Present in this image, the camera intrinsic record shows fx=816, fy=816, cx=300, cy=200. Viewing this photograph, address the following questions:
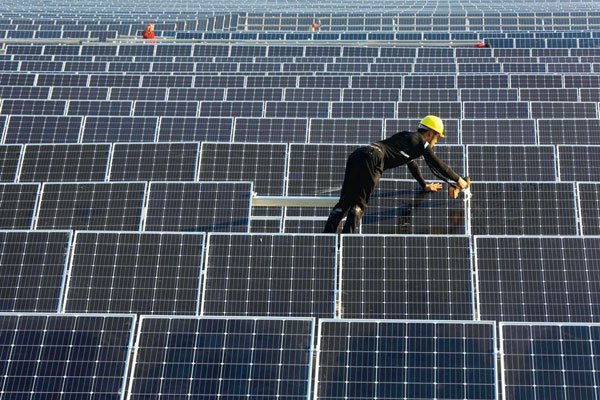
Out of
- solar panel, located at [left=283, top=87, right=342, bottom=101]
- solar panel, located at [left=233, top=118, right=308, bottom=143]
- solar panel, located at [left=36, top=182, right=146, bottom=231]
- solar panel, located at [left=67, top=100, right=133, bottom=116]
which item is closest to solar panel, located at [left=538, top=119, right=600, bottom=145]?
solar panel, located at [left=233, top=118, right=308, bottom=143]

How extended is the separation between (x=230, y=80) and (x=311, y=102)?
234 inches

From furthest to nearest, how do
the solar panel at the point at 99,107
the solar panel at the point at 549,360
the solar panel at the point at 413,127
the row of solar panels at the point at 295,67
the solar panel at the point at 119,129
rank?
the row of solar panels at the point at 295,67 < the solar panel at the point at 99,107 < the solar panel at the point at 119,129 < the solar panel at the point at 413,127 < the solar panel at the point at 549,360

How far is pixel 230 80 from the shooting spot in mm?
28078

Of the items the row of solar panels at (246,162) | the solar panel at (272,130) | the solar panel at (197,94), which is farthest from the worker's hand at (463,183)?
the solar panel at (197,94)

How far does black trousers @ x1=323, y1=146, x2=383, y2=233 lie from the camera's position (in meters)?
12.6

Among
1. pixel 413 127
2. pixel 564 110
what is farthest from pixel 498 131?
pixel 564 110

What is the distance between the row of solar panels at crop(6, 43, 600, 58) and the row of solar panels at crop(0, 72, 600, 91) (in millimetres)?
6538

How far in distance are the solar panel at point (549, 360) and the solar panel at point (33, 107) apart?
18.0m

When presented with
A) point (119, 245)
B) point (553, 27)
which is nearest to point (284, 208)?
point (119, 245)

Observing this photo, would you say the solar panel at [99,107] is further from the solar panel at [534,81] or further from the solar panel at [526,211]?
the solar panel at [526,211]

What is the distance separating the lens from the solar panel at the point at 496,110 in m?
21.4

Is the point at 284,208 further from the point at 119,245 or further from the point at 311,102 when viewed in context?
the point at 311,102

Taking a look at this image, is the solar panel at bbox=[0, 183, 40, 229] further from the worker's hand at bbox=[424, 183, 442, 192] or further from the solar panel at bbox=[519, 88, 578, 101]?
the solar panel at bbox=[519, 88, 578, 101]

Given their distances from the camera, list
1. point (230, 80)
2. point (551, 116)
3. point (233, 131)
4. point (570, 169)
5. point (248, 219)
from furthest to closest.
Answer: point (230, 80) < point (551, 116) < point (233, 131) < point (570, 169) < point (248, 219)
